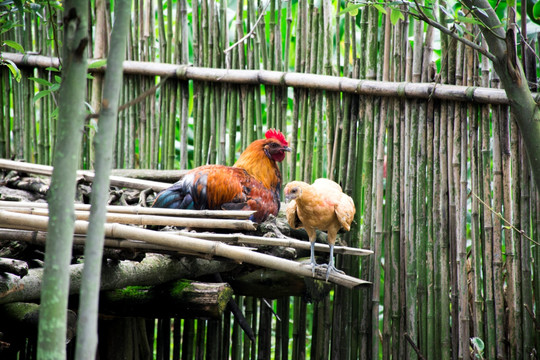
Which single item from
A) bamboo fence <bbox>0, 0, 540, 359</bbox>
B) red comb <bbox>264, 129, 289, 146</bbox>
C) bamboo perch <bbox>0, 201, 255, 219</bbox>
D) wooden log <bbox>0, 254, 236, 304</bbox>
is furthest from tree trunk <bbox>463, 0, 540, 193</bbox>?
red comb <bbox>264, 129, 289, 146</bbox>

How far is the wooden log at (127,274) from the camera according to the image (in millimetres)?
2268

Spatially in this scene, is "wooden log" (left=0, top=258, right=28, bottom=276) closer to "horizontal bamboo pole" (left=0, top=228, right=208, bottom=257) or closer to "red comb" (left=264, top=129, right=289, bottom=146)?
"horizontal bamboo pole" (left=0, top=228, right=208, bottom=257)

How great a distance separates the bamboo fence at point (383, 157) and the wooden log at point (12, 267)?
83.5 inches

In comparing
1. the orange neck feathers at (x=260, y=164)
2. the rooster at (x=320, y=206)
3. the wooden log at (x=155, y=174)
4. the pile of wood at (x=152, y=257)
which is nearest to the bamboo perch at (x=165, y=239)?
the pile of wood at (x=152, y=257)

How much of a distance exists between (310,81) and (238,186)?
98 cm

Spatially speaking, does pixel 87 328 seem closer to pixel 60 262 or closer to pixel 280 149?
pixel 60 262

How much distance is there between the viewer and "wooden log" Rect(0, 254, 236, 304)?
2.27 metres

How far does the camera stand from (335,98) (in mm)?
4414

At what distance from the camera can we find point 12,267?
7.13 feet

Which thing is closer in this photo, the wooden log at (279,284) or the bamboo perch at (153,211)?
the bamboo perch at (153,211)

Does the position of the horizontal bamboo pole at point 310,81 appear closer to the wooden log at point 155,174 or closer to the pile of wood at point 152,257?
the wooden log at point 155,174

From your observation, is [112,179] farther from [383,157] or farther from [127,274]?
[383,157]

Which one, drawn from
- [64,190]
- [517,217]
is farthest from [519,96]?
[64,190]

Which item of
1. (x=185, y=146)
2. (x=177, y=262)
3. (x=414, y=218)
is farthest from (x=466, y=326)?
(x=185, y=146)
